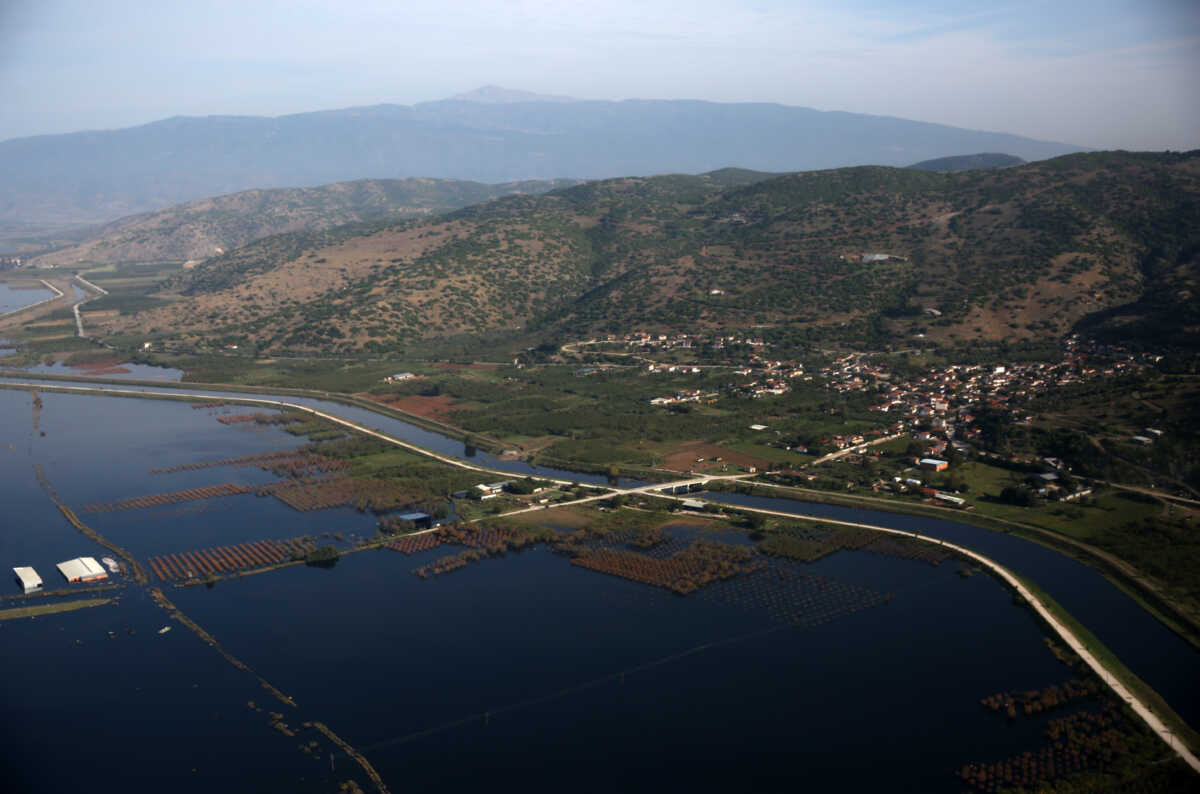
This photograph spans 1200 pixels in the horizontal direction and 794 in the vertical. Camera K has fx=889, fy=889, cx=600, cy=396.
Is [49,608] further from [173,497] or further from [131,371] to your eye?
[131,371]

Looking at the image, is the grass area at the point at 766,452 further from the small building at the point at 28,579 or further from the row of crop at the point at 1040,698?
the small building at the point at 28,579

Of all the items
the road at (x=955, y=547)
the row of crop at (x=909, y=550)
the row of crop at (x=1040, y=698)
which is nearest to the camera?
the road at (x=955, y=547)

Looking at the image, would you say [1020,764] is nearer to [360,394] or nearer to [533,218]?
[360,394]

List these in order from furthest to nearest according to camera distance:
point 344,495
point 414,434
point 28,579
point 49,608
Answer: point 414,434 < point 344,495 < point 28,579 < point 49,608

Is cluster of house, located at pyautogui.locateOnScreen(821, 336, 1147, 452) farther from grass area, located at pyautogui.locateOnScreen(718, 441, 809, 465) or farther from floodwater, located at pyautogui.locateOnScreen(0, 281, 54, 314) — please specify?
floodwater, located at pyautogui.locateOnScreen(0, 281, 54, 314)

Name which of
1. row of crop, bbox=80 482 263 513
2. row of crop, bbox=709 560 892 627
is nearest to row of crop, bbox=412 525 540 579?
row of crop, bbox=709 560 892 627

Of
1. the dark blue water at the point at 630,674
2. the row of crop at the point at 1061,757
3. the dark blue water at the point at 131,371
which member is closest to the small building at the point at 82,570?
the dark blue water at the point at 630,674

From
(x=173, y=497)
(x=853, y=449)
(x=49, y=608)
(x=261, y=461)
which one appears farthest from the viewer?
(x=261, y=461)

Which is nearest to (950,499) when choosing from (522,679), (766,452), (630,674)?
(766,452)
